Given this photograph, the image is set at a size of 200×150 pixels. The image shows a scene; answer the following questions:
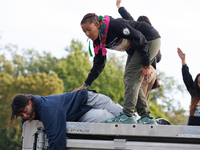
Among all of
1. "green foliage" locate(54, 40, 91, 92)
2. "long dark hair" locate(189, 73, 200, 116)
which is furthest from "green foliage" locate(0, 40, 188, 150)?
"long dark hair" locate(189, 73, 200, 116)

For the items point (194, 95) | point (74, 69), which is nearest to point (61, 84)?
point (74, 69)

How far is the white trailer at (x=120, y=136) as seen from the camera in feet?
8.61

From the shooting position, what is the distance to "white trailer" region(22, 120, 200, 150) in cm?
262

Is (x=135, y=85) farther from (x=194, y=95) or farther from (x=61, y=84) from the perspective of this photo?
(x=61, y=84)

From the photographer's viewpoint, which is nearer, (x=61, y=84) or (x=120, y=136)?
(x=120, y=136)

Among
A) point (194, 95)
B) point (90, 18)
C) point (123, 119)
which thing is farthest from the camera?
point (194, 95)

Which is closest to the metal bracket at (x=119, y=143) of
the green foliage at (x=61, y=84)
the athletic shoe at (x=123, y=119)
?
the athletic shoe at (x=123, y=119)

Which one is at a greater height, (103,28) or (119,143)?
(103,28)

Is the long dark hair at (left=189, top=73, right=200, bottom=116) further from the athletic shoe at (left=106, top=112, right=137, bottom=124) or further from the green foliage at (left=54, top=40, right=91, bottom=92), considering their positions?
the green foliage at (left=54, top=40, right=91, bottom=92)

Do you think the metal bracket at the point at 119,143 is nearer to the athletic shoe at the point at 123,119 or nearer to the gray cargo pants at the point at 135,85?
the athletic shoe at the point at 123,119

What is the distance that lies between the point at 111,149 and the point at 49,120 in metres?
0.73

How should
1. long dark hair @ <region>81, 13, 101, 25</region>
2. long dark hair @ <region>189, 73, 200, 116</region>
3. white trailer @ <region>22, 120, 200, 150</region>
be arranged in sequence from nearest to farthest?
white trailer @ <region>22, 120, 200, 150</region> < long dark hair @ <region>81, 13, 101, 25</region> < long dark hair @ <region>189, 73, 200, 116</region>

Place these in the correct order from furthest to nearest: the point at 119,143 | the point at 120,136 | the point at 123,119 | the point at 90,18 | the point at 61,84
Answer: the point at 61,84 < the point at 90,18 < the point at 123,119 < the point at 120,136 < the point at 119,143

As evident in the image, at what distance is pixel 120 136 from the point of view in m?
2.87
